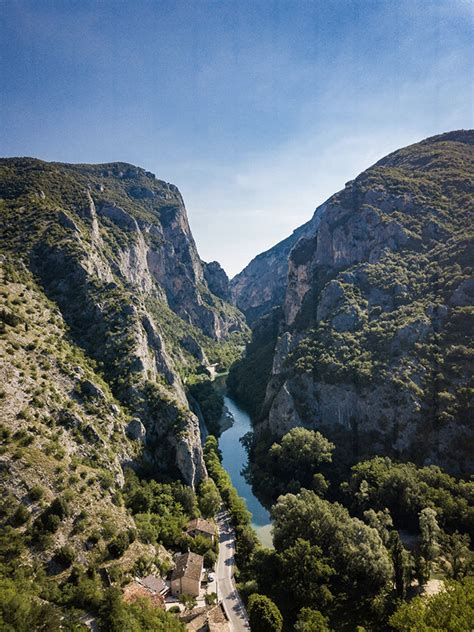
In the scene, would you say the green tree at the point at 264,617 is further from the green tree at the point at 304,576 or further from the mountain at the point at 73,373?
the mountain at the point at 73,373

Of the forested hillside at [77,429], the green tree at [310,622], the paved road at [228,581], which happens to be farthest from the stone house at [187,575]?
the green tree at [310,622]

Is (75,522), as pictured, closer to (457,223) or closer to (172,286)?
(457,223)

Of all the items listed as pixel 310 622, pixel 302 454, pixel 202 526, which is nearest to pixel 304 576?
pixel 310 622

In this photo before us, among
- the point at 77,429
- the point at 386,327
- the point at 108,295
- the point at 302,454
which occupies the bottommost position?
the point at 302,454

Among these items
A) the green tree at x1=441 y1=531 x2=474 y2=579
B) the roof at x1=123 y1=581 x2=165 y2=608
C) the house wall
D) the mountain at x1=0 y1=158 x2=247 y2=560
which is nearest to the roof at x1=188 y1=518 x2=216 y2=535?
the mountain at x1=0 y1=158 x2=247 y2=560

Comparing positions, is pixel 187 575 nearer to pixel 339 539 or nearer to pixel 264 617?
pixel 264 617
